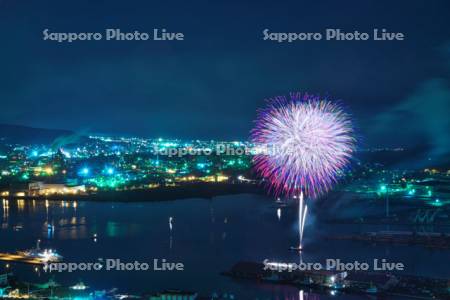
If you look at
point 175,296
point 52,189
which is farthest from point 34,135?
point 175,296

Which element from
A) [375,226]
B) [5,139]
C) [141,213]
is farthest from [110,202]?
[5,139]

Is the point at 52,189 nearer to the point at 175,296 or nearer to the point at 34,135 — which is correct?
the point at 175,296

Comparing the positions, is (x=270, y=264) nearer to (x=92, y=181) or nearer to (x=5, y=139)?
(x=92, y=181)

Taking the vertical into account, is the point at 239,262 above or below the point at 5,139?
below

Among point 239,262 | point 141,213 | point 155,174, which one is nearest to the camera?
point 239,262

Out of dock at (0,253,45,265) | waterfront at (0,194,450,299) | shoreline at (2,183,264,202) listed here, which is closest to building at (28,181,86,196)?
shoreline at (2,183,264,202)

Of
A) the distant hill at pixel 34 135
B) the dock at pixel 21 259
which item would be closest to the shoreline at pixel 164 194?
the dock at pixel 21 259
